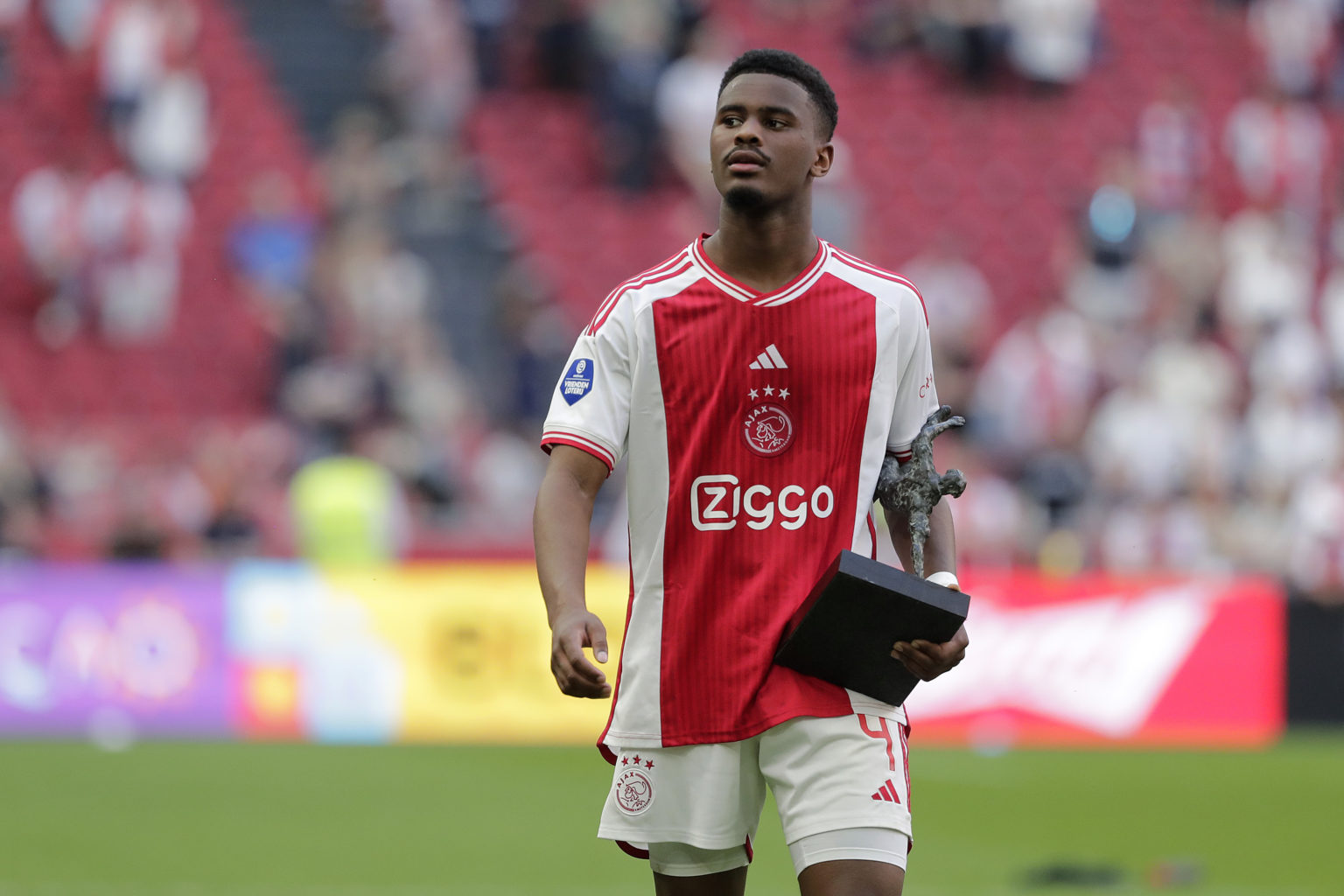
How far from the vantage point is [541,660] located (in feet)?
44.0

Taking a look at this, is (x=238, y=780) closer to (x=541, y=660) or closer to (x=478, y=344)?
(x=541, y=660)

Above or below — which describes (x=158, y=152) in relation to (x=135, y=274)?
above

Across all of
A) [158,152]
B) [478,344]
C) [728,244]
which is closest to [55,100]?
[158,152]

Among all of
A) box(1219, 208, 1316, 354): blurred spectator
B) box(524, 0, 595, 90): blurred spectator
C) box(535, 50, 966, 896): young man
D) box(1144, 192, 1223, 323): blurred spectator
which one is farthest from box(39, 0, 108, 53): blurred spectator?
box(535, 50, 966, 896): young man

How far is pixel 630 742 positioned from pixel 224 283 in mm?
13095

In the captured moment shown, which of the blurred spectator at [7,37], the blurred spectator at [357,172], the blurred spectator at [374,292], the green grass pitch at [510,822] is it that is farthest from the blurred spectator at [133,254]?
the green grass pitch at [510,822]

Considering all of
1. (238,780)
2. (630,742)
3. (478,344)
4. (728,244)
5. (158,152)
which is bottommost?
(238,780)

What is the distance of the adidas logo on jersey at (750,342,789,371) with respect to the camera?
12.9 ft

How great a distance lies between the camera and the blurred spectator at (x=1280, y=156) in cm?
1855

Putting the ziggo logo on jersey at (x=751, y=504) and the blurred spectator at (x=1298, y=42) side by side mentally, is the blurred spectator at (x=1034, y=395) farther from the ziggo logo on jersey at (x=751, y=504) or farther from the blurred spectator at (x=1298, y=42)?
the ziggo logo on jersey at (x=751, y=504)

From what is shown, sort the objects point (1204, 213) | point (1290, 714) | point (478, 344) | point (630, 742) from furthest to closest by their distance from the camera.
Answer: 1. point (1204, 213)
2. point (478, 344)
3. point (1290, 714)
4. point (630, 742)

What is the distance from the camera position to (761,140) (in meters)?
3.84

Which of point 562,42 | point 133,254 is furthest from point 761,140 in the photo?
point 562,42

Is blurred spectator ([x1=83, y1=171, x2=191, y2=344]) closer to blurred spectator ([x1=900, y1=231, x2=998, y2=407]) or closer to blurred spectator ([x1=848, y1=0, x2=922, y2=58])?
blurred spectator ([x1=900, y1=231, x2=998, y2=407])
